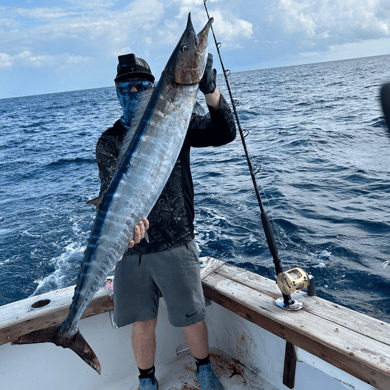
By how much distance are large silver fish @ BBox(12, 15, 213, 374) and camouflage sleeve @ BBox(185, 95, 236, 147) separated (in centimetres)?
32

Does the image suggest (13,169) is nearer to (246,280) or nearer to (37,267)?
(37,267)

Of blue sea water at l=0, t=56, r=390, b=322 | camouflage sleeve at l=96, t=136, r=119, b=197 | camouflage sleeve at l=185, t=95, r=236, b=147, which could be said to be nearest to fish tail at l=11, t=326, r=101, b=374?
camouflage sleeve at l=96, t=136, r=119, b=197

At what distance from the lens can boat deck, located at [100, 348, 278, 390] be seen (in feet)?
9.21

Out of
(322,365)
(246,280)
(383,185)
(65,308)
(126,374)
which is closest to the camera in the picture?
(322,365)

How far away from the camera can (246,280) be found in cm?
274

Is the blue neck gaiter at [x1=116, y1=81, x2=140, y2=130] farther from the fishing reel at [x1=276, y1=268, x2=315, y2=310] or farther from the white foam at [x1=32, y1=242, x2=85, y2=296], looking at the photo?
the white foam at [x1=32, y1=242, x2=85, y2=296]

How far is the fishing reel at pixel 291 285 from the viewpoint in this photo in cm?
223

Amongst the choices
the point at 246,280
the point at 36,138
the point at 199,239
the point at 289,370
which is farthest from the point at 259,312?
the point at 36,138

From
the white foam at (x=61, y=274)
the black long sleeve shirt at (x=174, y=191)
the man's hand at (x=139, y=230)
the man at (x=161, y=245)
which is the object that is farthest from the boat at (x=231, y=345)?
the white foam at (x=61, y=274)

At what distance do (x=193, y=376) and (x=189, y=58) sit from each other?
8.31ft

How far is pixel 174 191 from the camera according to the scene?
94.6 inches

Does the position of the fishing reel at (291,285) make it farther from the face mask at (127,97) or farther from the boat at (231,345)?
the face mask at (127,97)

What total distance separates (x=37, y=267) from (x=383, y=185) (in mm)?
7577

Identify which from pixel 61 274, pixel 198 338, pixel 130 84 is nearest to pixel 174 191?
pixel 130 84
